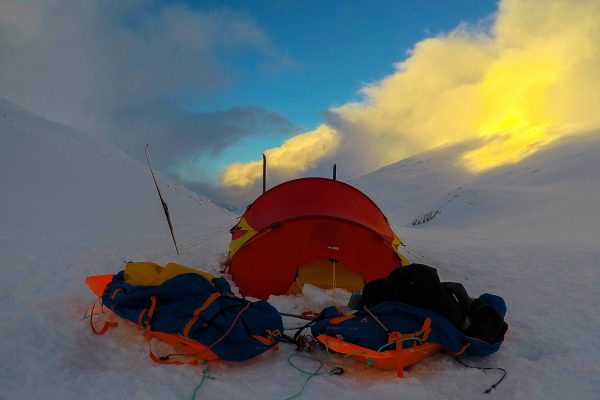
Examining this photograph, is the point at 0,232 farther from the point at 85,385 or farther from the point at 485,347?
the point at 485,347

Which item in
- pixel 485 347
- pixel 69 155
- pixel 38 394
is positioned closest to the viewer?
pixel 38 394

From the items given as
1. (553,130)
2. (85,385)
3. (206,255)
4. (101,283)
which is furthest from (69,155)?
(553,130)

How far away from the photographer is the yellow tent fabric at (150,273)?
4.00m

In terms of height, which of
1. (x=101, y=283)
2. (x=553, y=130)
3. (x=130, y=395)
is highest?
(x=553, y=130)

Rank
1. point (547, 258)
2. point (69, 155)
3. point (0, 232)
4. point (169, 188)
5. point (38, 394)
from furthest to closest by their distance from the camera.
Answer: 1. point (169, 188)
2. point (69, 155)
3. point (0, 232)
4. point (547, 258)
5. point (38, 394)

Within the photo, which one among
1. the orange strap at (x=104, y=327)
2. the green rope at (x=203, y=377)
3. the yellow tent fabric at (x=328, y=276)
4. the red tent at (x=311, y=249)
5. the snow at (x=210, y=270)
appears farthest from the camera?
the yellow tent fabric at (x=328, y=276)

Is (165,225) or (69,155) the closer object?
(165,225)

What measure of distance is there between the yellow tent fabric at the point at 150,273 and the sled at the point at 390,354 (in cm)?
156

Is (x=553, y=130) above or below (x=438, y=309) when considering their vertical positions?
above

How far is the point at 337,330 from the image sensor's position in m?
3.54

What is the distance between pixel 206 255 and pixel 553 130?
3391 centimetres

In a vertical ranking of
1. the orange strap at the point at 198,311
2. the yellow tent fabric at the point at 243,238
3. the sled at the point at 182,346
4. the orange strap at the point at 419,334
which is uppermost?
the yellow tent fabric at the point at 243,238

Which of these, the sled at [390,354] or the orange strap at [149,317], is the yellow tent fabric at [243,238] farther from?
the sled at [390,354]

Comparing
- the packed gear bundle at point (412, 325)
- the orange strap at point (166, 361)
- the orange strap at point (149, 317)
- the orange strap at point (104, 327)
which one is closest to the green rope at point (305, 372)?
the packed gear bundle at point (412, 325)
